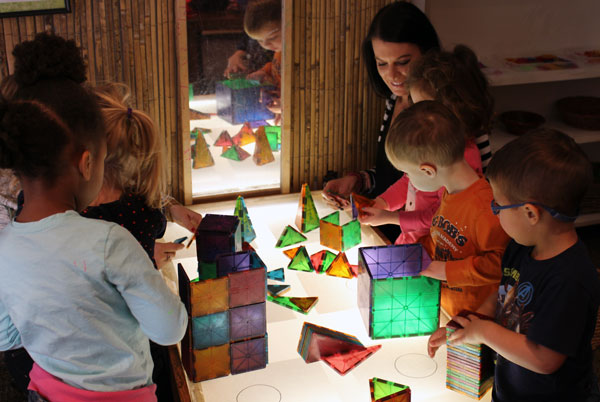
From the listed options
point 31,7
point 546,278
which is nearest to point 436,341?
point 546,278

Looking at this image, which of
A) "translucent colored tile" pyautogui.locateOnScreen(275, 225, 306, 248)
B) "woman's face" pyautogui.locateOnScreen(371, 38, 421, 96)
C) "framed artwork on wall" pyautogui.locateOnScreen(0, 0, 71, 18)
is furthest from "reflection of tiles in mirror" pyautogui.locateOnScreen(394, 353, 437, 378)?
Answer: "framed artwork on wall" pyautogui.locateOnScreen(0, 0, 71, 18)

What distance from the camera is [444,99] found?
1854 mm

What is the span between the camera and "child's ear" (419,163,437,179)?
1.59 meters

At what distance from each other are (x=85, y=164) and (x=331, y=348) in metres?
0.74

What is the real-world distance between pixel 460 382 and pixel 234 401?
500 millimetres

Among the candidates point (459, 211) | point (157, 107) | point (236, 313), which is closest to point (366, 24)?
point (157, 107)

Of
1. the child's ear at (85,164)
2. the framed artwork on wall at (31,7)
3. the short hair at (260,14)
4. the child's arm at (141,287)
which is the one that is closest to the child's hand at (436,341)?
the child's arm at (141,287)

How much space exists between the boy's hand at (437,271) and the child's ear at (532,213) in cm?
36

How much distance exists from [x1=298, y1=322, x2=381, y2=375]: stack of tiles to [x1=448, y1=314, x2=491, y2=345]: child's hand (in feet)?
0.82

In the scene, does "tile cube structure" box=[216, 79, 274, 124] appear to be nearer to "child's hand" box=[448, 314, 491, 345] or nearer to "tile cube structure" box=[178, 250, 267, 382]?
"tile cube structure" box=[178, 250, 267, 382]

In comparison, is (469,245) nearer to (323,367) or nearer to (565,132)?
(323,367)

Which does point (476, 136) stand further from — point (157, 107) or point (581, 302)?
point (157, 107)

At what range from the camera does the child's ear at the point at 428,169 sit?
1.59 meters

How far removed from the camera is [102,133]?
3.97ft
